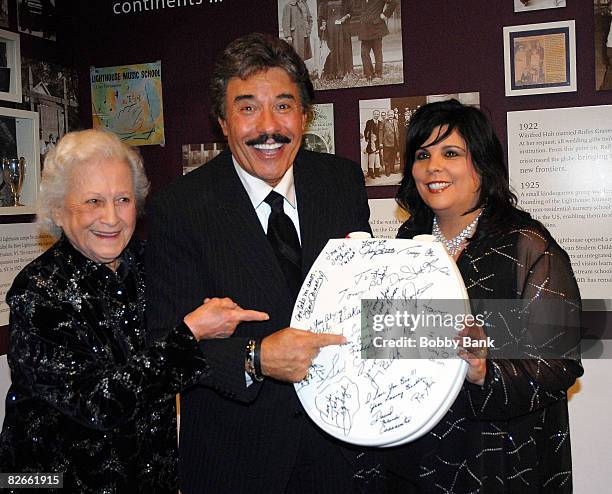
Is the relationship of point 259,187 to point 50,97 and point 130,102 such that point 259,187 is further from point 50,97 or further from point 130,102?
point 50,97

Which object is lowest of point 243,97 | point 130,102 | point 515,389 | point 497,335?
point 515,389

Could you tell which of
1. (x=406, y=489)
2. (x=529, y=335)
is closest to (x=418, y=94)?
(x=529, y=335)

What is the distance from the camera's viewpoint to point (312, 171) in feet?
5.89

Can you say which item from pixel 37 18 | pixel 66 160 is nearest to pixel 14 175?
pixel 37 18

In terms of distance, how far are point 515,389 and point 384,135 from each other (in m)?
1.66

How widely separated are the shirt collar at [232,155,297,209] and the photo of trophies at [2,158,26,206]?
→ 4.88ft

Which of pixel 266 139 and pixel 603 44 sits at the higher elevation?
pixel 603 44

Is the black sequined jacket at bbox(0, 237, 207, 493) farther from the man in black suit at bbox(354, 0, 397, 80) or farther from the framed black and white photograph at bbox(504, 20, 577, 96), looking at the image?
the framed black and white photograph at bbox(504, 20, 577, 96)

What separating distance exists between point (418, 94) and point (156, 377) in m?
1.89

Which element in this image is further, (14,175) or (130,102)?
(130,102)

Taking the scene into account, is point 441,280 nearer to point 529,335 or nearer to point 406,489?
point 529,335

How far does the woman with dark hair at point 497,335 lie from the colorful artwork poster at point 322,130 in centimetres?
122

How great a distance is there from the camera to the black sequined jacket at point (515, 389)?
146cm

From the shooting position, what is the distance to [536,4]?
8.57 ft
